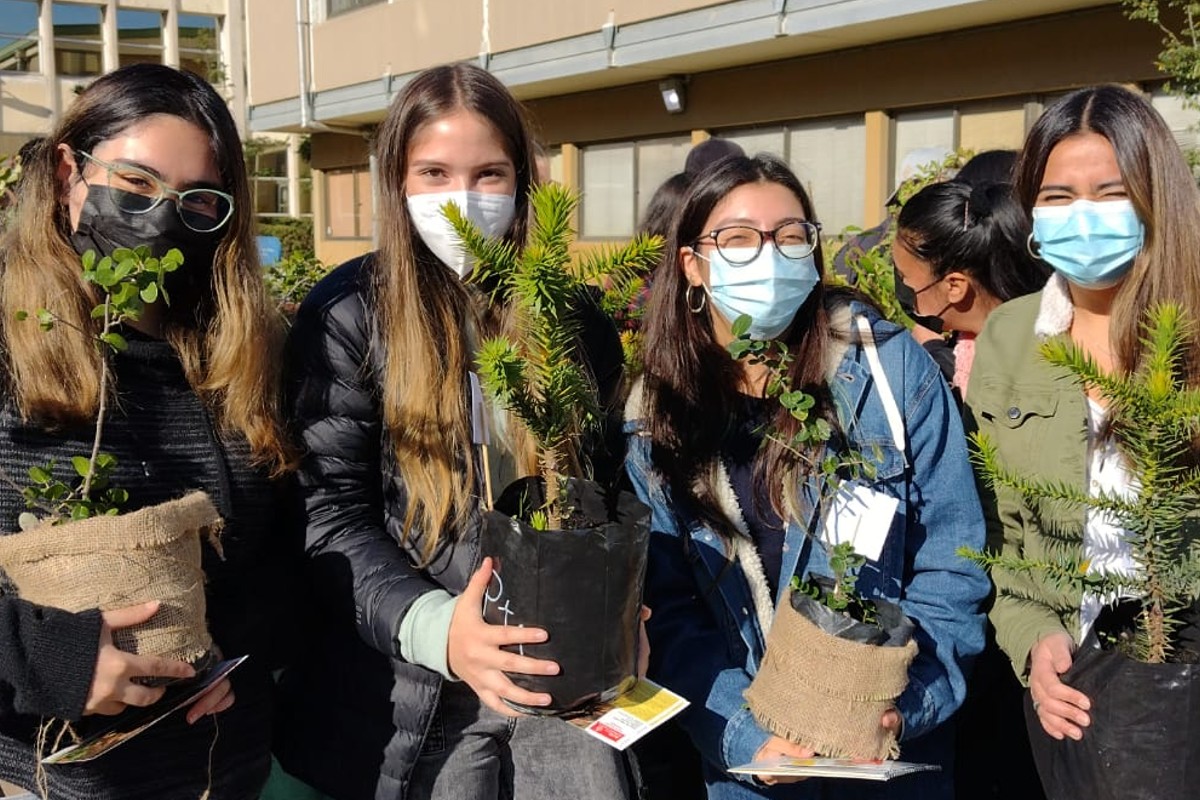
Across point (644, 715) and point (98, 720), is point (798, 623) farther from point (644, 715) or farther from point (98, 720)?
point (98, 720)

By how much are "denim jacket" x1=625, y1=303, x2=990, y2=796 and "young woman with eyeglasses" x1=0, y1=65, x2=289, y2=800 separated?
→ 0.78 metres

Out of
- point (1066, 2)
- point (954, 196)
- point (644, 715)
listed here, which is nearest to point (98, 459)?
point (644, 715)

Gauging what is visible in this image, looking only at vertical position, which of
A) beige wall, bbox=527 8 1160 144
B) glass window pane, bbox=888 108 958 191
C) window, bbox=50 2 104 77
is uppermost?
window, bbox=50 2 104 77

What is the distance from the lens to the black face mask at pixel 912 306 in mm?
3395

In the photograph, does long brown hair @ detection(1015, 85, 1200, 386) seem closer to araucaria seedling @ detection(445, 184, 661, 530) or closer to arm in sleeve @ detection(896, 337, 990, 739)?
arm in sleeve @ detection(896, 337, 990, 739)

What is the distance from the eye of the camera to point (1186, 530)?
6.07 feet

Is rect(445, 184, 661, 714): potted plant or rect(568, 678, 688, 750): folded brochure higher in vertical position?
rect(445, 184, 661, 714): potted plant

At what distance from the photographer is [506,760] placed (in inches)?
83.9

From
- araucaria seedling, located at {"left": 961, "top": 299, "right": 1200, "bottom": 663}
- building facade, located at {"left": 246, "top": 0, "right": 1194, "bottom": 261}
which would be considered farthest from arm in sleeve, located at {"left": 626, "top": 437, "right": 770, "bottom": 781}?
building facade, located at {"left": 246, "top": 0, "right": 1194, "bottom": 261}

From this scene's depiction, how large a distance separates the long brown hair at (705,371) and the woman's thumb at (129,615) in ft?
3.33

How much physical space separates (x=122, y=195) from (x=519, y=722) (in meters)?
1.24

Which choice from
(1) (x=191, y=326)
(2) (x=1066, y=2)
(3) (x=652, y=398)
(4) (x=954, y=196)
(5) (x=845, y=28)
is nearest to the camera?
(1) (x=191, y=326)

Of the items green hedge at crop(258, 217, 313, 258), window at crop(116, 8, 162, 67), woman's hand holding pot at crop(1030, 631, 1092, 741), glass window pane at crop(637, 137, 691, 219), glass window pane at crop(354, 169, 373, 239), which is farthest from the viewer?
window at crop(116, 8, 162, 67)

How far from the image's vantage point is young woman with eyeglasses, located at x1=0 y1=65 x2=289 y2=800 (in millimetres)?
1753
